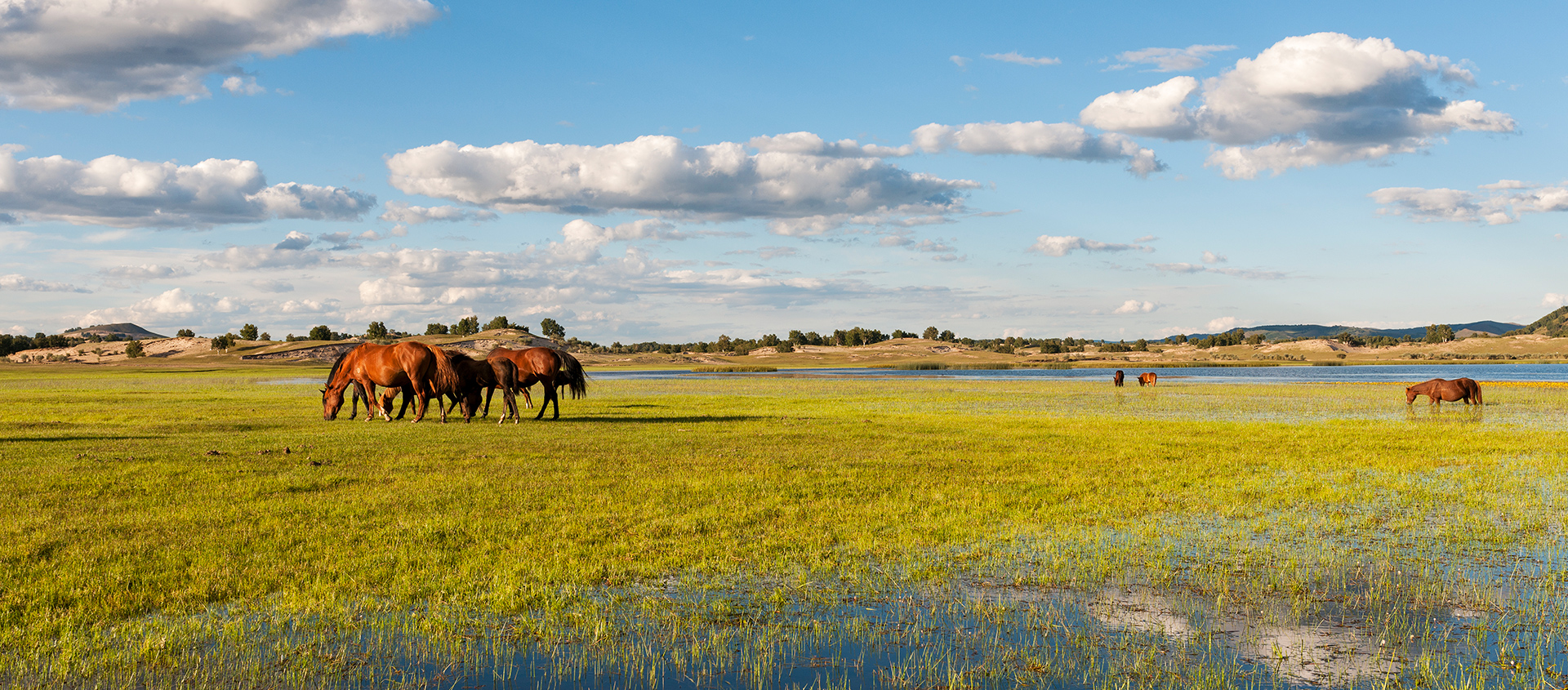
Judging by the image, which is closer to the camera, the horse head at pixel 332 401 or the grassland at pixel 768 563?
the grassland at pixel 768 563

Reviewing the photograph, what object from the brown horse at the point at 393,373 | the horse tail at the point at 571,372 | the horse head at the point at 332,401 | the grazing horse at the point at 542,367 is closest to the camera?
the brown horse at the point at 393,373

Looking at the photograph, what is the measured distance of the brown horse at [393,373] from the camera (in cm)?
2734

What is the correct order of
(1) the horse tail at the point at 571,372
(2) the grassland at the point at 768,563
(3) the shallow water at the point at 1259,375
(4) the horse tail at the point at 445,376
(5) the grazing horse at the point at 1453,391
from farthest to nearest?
(3) the shallow water at the point at 1259,375, (5) the grazing horse at the point at 1453,391, (1) the horse tail at the point at 571,372, (4) the horse tail at the point at 445,376, (2) the grassland at the point at 768,563

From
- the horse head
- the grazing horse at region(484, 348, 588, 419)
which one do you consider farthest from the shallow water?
the horse head

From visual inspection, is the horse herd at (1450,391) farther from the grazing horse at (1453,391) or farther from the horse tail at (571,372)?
the horse tail at (571,372)

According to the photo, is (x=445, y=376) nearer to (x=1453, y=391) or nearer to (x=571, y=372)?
(x=571, y=372)

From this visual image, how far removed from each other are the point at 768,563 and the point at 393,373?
22101 millimetres

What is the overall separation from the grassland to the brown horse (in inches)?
269

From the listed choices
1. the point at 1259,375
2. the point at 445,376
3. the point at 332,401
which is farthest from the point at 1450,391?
the point at 1259,375

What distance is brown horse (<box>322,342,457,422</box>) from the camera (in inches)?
1077

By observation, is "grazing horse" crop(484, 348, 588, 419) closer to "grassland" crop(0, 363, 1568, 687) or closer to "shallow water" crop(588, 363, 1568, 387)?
"grassland" crop(0, 363, 1568, 687)

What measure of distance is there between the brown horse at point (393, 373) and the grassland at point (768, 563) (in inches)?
269

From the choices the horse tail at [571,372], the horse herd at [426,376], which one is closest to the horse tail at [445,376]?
the horse herd at [426,376]


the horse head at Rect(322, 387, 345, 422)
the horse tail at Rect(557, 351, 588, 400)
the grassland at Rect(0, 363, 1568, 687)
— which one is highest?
the horse tail at Rect(557, 351, 588, 400)
